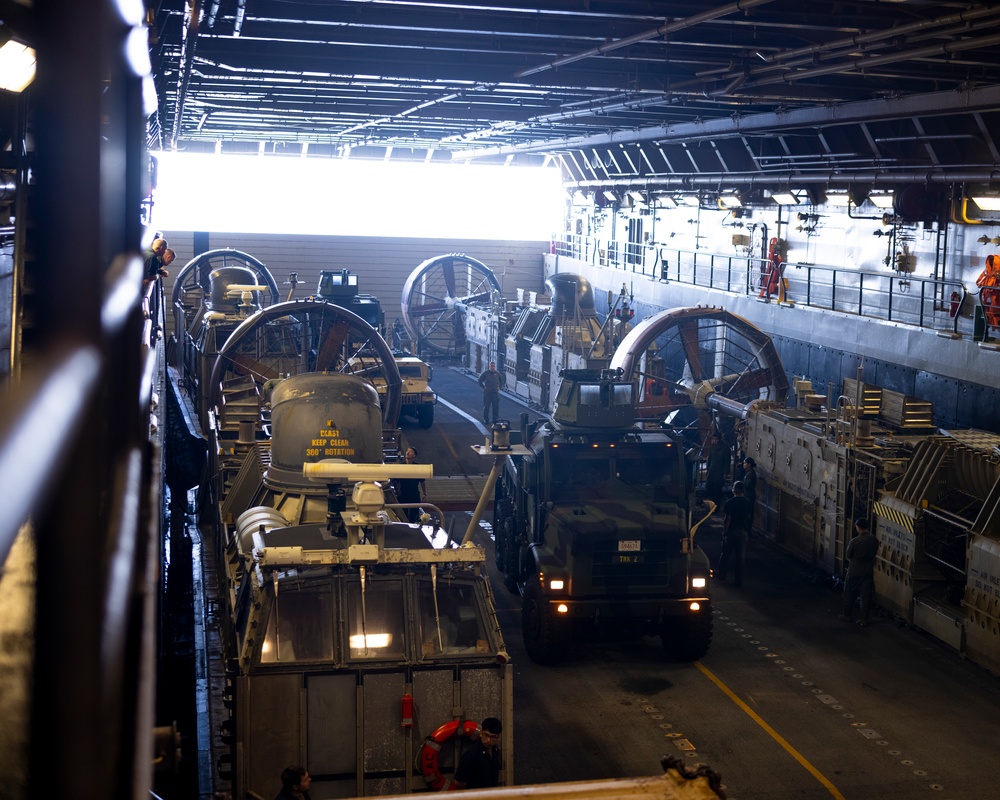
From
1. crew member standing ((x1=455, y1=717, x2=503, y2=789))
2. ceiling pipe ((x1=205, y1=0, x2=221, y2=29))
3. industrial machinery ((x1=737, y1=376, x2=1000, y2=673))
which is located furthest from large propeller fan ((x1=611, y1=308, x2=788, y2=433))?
crew member standing ((x1=455, y1=717, x2=503, y2=789))

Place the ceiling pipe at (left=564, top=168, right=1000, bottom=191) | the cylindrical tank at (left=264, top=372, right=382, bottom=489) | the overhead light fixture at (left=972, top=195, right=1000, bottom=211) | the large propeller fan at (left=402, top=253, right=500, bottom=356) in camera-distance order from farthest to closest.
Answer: the large propeller fan at (left=402, top=253, right=500, bottom=356) < the ceiling pipe at (left=564, top=168, right=1000, bottom=191) < the overhead light fixture at (left=972, top=195, right=1000, bottom=211) < the cylindrical tank at (left=264, top=372, right=382, bottom=489)

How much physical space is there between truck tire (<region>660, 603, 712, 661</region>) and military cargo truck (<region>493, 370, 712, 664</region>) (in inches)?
0.5

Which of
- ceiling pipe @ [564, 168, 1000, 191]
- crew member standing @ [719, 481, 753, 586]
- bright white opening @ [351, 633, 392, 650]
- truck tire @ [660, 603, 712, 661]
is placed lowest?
truck tire @ [660, 603, 712, 661]

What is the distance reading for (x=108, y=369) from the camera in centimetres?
114

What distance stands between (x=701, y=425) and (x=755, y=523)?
2.74 m

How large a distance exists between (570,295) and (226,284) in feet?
27.5

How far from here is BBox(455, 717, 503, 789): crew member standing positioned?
320 inches

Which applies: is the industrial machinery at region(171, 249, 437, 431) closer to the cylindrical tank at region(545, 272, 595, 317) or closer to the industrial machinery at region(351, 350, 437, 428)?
the industrial machinery at region(351, 350, 437, 428)

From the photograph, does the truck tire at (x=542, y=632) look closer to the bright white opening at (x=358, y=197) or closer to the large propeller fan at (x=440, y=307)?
the large propeller fan at (x=440, y=307)

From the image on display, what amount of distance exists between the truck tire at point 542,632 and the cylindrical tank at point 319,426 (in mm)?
2509

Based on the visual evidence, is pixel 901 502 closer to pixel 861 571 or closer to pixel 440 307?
pixel 861 571

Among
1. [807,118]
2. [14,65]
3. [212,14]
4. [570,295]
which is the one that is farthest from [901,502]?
[570,295]

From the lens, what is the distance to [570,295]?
2888 centimetres

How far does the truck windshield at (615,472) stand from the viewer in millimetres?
13500
